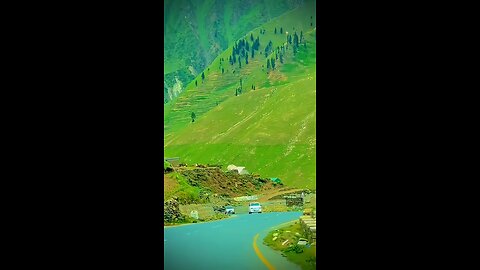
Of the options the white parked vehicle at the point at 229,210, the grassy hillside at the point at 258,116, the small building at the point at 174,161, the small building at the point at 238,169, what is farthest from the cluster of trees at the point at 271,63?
the white parked vehicle at the point at 229,210

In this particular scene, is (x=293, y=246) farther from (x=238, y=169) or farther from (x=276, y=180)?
(x=238, y=169)

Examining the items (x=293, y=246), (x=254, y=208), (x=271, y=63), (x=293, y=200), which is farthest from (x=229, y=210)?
(x=271, y=63)

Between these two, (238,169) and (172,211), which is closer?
(172,211)

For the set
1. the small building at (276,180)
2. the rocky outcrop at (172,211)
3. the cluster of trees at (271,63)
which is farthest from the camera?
the cluster of trees at (271,63)

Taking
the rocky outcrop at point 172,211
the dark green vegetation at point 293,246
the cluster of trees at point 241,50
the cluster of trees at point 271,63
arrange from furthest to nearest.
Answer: the cluster of trees at point 271,63, the cluster of trees at point 241,50, the rocky outcrop at point 172,211, the dark green vegetation at point 293,246

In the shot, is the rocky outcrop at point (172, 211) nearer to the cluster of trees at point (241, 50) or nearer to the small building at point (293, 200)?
the small building at point (293, 200)

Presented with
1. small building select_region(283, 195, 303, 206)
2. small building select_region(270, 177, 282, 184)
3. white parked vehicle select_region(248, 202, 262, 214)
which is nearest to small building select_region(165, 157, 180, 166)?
white parked vehicle select_region(248, 202, 262, 214)

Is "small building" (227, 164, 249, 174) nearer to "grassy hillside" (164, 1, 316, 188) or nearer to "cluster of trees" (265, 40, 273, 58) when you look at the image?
"grassy hillside" (164, 1, 316, 188)
